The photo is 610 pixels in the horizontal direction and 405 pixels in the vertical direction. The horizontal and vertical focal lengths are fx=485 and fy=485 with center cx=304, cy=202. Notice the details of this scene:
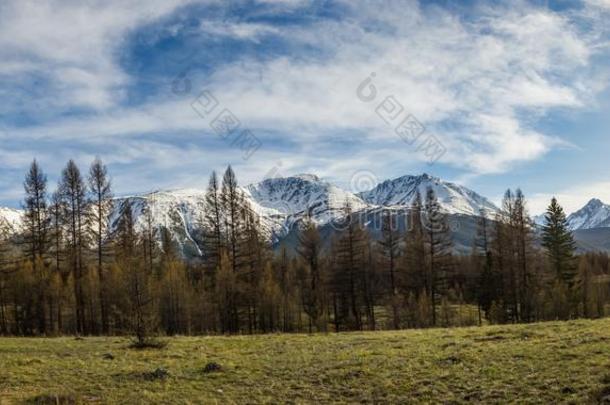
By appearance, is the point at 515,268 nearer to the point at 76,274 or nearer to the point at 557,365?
the point at 557,365

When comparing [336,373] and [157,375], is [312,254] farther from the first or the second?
[157,375]

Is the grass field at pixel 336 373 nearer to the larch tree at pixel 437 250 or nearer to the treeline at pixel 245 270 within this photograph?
the treeline at pixel 245 270

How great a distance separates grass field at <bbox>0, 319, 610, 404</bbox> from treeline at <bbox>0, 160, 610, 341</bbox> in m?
21.7

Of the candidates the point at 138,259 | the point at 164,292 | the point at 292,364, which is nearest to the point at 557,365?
the point at 292,364

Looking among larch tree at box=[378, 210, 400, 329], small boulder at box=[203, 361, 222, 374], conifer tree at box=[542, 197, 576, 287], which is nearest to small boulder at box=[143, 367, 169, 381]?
small boulder at box=[203, 361, 222, 374]

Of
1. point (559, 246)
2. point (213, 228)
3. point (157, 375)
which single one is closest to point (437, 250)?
point (559, 246)

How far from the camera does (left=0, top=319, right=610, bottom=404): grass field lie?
523 inches

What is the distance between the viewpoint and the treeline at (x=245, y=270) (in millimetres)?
43469

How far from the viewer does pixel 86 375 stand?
1691cm

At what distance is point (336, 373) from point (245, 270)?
107 feet

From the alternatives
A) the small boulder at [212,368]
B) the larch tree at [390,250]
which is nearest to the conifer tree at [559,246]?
the larch tree at [390,250]

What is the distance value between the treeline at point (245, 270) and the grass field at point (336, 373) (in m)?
21.7

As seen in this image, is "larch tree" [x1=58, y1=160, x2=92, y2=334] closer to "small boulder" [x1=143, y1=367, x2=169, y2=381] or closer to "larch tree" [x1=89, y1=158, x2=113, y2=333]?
"larch tree" [x1=89, y1=158, x2=113, y2=333]

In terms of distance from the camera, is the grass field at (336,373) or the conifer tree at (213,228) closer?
the grass field at (336,373)
